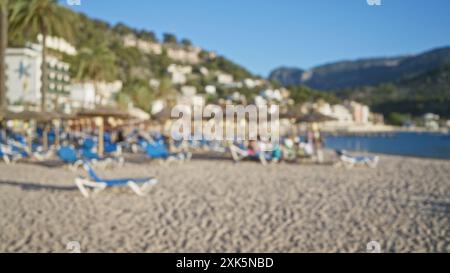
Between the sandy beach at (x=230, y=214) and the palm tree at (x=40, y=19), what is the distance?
12.1 meters

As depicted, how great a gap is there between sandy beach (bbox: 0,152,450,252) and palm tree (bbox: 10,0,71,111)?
12.1 m

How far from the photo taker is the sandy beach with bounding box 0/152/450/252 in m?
4.37

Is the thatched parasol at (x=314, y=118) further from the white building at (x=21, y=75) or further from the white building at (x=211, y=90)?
the white building at (x=211, y=90)

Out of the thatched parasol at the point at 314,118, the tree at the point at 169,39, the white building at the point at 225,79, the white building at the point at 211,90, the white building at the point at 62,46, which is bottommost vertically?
the thatched parasol at the point at 314,118

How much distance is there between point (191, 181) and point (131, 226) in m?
3.41

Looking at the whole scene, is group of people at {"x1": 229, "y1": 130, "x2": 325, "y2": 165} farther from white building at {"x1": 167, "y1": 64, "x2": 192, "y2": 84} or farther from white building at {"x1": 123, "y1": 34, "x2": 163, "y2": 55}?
white building at {"x1": 123, "y1": 34, "x2": 163, "y2": 55}

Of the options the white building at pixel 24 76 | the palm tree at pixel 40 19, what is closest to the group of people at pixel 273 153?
the palm tree at pixel 40 19

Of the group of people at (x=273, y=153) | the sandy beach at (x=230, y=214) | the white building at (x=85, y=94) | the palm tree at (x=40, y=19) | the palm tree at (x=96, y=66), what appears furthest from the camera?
the white building at (x=85, y=94)

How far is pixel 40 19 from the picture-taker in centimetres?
→ 1959

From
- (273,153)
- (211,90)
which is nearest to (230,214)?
(273,153)

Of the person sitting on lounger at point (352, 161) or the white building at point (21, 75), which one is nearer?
the person sitting on lounger at point (352, 161)

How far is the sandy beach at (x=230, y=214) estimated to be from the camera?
14.3ft

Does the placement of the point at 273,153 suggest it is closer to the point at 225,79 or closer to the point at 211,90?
the point at 211,90

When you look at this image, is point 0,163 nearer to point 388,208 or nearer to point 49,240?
point 49,240
